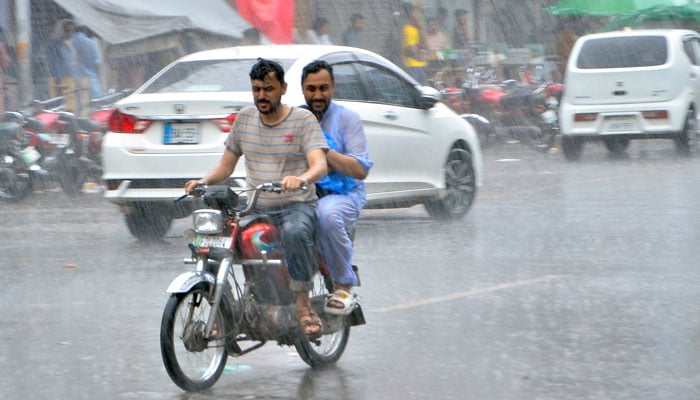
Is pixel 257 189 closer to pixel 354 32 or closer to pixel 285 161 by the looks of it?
pixel 285 161

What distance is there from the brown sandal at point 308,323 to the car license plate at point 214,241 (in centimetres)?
52

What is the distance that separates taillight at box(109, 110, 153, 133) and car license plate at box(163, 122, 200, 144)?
0.20 meters

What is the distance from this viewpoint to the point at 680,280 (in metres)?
9.30

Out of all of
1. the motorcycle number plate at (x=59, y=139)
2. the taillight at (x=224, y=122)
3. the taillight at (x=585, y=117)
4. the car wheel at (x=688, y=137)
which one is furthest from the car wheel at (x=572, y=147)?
the taillight at (x=224, y=122)

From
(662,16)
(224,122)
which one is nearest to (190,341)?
(224,122)

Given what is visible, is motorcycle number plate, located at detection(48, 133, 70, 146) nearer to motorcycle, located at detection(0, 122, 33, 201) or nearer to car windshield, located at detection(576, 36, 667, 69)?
motorcycle, located at detection(0, 122, 33, 201)

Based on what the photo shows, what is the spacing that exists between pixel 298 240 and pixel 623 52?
14468 mm

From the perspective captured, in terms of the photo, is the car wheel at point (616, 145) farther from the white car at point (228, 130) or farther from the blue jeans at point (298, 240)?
the blue jeans at point (298, 240)

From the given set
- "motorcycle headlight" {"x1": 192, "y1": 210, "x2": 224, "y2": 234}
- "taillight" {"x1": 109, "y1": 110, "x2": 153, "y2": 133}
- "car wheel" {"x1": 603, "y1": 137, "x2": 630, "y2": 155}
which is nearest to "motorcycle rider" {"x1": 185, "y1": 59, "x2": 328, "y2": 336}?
"motorcycle headlight" {"x1": 192, "y1": 210, "x2": 224, "y2": 234}

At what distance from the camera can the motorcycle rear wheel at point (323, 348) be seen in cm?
661

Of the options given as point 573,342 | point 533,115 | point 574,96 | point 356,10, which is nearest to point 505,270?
point 573,342

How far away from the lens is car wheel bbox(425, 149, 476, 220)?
13.1 metres

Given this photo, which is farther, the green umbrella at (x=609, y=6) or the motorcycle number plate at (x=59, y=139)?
the green umbrella at (x=609, y=6)

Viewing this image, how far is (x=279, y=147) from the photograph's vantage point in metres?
6.44
